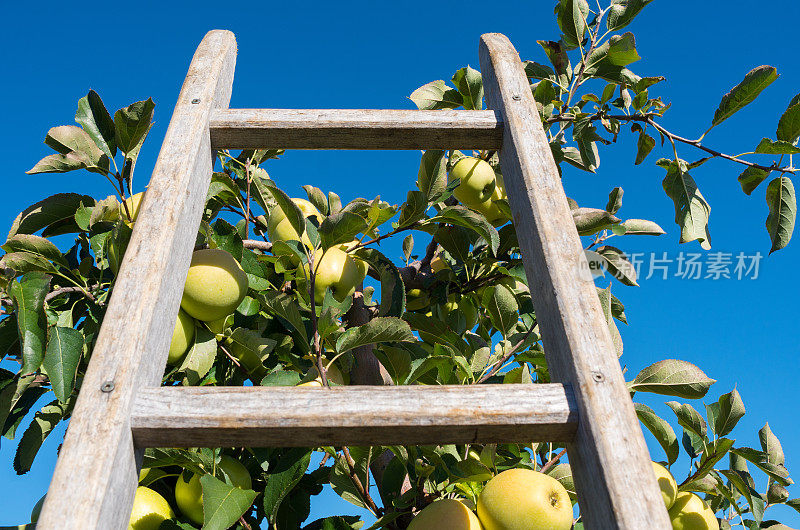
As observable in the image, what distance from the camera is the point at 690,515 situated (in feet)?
3.86

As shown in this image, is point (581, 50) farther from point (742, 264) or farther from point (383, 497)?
point (383, 497)

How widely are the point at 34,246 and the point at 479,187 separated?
105cm

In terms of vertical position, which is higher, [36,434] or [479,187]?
[479,187]

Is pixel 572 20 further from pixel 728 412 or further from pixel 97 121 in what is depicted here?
pixel 97 121

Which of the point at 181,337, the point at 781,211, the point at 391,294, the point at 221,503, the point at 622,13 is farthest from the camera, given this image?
the point at 622,13

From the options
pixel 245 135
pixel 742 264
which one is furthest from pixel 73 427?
pixel 742 264

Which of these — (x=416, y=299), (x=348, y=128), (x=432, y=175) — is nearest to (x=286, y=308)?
(x=348, y=128)

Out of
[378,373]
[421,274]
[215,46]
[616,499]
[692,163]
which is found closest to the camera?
[616,499]

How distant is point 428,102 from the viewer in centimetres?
174

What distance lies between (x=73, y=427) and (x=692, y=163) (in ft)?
5.19

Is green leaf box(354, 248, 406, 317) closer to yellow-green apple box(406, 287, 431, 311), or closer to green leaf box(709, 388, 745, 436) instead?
yellow-green apple box(406, 287, 431, 311)

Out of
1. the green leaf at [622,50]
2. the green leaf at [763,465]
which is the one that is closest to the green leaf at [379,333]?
the green leaf at [763,465]

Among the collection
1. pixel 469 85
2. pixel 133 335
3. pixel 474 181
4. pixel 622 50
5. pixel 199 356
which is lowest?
pixel 133 335

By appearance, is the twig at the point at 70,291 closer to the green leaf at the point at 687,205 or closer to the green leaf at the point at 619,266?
the green leaf at the point at 619,266
